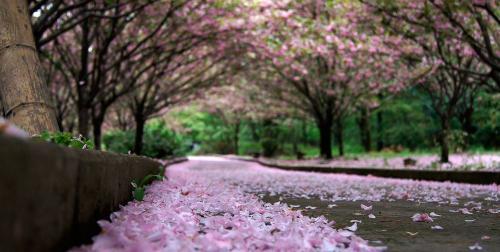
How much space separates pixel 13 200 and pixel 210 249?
1.41 metres

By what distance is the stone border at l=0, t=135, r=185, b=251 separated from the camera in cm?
163

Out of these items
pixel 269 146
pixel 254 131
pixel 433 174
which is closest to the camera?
pixel 433 174

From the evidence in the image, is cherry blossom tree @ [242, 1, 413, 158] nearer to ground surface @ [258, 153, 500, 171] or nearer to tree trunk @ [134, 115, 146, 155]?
ground surface @ [258, 153, 500, 171]

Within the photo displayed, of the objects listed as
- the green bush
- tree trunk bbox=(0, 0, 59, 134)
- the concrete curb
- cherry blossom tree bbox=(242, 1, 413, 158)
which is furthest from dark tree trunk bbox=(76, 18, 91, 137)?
the green bush

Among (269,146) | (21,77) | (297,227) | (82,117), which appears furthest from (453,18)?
(269,146)

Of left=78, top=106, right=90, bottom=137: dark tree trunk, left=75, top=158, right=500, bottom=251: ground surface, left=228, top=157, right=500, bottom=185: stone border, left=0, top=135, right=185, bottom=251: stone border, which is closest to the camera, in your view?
left=0, top=135, right=185, bottom=251: stone border

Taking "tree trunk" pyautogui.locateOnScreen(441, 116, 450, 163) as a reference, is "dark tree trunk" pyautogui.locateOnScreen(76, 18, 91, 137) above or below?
above

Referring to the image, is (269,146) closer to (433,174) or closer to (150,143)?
(150,143)

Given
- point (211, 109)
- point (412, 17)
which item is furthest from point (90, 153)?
point (211, 109)

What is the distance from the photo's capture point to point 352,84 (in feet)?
76.0

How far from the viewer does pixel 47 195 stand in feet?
6.63

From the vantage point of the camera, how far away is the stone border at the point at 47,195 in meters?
1.63

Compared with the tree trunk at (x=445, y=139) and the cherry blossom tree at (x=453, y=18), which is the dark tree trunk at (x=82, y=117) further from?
the tree trunk at (x=445, y=139)

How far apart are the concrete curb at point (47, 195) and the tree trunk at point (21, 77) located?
2.28m
